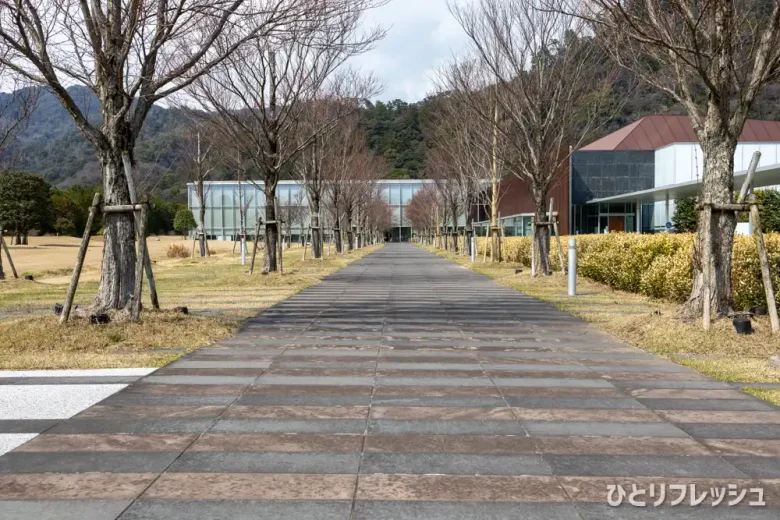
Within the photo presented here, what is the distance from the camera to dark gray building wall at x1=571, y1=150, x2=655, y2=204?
50781 millimetres

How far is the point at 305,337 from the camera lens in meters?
8.92

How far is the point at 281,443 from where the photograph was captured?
442cm

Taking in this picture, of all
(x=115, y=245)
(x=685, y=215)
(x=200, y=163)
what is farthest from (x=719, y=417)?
(x=685, y=215)

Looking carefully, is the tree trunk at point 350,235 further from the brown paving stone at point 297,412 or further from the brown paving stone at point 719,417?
the brown paving stone at point 719,417

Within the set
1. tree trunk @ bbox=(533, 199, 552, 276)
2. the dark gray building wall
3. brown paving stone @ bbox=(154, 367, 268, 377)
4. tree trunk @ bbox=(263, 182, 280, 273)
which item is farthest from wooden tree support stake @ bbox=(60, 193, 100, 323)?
the dark gray building wall

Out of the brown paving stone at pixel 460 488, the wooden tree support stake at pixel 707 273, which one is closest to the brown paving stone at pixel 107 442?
the brown paving stone at pixel 460 488

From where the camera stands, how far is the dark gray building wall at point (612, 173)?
50.8m

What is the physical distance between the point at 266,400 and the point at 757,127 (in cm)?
5479

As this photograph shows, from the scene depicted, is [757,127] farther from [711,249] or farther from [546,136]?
[711,249]

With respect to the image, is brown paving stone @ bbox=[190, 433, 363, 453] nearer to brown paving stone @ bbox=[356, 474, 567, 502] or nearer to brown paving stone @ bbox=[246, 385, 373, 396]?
brown paving stone @ bbox=[356, 474, 567, 502]

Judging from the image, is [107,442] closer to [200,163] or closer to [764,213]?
[764,213]

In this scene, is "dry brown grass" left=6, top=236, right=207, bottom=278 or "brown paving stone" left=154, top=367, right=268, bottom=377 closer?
"brown paving stone" left=154, top=367, right=268, bottom=377

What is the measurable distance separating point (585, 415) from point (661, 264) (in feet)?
30.2

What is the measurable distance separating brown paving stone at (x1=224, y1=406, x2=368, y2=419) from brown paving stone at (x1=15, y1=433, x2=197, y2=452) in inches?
24.5
